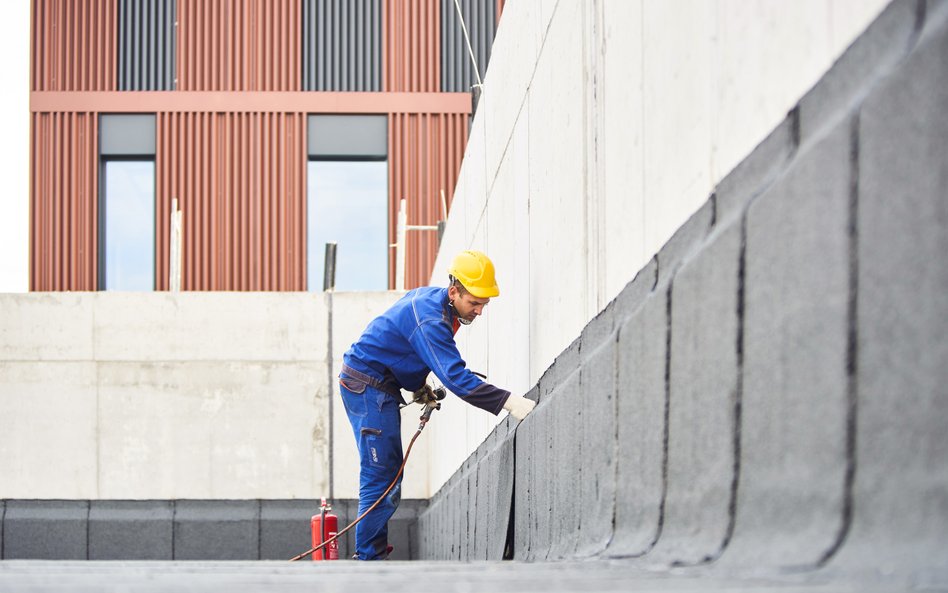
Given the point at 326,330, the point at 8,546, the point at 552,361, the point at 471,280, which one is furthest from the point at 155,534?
the point at 552,361

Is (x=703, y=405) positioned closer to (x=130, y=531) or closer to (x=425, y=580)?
(x=425, y=580)

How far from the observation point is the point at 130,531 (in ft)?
48.5

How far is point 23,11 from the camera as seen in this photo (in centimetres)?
2188

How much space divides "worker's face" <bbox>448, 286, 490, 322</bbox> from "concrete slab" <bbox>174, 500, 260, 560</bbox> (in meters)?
7.81

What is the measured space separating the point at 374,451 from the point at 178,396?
692 centimetres

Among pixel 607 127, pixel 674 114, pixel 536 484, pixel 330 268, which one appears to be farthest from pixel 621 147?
pixel 330 268

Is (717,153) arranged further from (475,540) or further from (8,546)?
(8,546)

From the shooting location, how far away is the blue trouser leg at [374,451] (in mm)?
8758

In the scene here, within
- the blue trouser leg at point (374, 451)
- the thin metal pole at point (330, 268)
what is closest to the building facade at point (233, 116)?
the thin metal pole at point (330, 268)

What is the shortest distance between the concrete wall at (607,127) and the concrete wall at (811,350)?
0.41ft

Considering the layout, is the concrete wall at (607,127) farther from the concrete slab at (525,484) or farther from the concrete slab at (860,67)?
the concrete slab at (525,484)

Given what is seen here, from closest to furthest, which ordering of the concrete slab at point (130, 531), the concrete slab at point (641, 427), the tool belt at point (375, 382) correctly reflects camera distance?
the concrete slab at point (641, 427)
the tool belt at point (375, 382)
the concrete slab at point (130, 531)

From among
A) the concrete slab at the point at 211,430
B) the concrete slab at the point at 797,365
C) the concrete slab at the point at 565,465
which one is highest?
the concrete slab at the point at 797,365

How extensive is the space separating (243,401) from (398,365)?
23.4 ft
